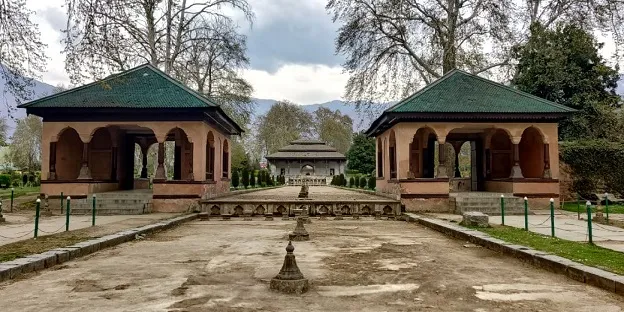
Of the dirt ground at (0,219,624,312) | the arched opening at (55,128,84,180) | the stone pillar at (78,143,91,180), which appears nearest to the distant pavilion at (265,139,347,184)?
the arched opening at (55,128,84,180)

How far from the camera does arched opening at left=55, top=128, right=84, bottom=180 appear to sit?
2148cm

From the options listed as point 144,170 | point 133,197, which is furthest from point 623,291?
point 144,170

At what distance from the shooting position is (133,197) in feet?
62.1

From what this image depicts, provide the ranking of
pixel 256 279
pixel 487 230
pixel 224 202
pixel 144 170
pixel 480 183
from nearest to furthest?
pixel 256 279 < pixel 487 230 < pixel 224 202 < pixel 480 183 < pixel 144 170

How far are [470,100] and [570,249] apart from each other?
40.0ft

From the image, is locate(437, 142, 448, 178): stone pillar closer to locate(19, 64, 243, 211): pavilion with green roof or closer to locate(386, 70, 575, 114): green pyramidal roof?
locate(386, 70, 575, 114): green pyramidal roof

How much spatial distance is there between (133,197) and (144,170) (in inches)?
323

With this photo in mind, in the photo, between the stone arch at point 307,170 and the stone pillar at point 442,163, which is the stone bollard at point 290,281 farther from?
the stone arch at point 307,170

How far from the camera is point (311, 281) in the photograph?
21.7 feet

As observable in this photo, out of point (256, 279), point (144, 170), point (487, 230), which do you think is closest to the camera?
point (256, 279)

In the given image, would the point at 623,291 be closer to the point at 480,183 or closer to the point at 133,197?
the point at 133,197

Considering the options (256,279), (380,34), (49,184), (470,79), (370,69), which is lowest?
(256,279)

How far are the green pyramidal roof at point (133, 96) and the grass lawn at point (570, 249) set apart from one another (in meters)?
11.9

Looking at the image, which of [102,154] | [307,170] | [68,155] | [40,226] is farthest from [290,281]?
[307,170]
